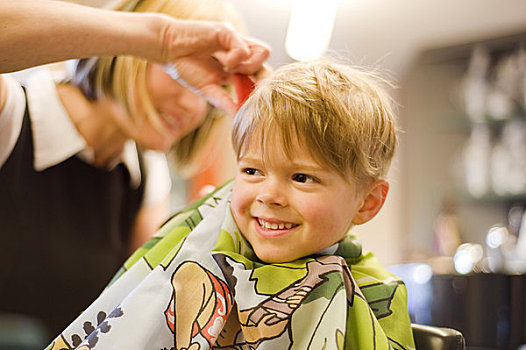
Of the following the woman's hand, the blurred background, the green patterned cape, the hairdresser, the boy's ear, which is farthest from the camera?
the blurred background

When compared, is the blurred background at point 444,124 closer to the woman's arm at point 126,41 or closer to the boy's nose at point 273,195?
the woman's arm at point 126,41

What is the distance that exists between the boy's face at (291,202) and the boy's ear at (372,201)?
0.05m

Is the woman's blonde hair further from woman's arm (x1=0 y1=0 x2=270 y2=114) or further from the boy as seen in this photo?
the boy

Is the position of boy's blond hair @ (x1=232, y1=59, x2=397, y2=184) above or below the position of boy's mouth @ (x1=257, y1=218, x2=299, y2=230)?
above

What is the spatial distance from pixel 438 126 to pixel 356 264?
2.32m

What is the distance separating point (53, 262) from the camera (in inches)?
50.3

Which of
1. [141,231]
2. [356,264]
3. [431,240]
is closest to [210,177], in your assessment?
[431,240]


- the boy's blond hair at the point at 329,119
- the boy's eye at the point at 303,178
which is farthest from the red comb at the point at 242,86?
the boy's eye at the point at 303,178

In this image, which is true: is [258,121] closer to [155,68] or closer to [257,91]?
[257,91]

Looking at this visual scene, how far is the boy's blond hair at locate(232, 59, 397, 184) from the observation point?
737 millimetres

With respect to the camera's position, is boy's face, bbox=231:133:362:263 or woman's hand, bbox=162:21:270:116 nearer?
boy's face, bbox=231:133:362:263

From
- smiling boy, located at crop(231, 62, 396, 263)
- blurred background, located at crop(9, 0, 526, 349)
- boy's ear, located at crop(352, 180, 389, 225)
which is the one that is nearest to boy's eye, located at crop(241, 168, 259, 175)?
smiling boy, located at crop(231, 62, 396, 263)

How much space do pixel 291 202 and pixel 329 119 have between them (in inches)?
4.8

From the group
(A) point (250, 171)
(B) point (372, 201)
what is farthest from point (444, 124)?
(A) point (250, 171)
